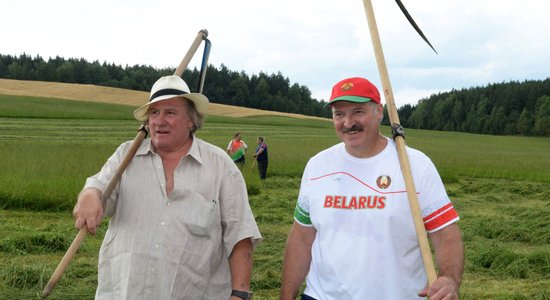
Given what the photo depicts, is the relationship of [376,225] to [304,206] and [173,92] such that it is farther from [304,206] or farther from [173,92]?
[173,92]

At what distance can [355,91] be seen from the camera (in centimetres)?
277

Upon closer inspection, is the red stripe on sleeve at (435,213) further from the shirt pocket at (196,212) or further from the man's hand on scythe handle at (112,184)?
the man's hand on scythe handle at (112,184)

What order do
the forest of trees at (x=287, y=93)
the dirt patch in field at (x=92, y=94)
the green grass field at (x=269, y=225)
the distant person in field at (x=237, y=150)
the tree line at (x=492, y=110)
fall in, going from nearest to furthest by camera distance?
1. the green grass field at (x=269, y=225)
2. the distant person in field at (x=237, y=150)
3. the dirt patch in field at (x=92, y=94)
4. the tree line at (x=492, y=110)
5. the forest of trees at (x=287, y=93)

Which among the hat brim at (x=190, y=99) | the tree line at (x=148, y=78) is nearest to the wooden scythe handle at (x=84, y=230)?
the hat brim at (x=190, y=99)

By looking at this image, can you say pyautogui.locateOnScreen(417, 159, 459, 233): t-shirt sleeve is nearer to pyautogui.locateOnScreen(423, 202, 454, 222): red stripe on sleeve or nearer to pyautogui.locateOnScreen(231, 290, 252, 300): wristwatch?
pyautogui.locateOnScreen(423, 202, 454, 222): red stripe on sleeve

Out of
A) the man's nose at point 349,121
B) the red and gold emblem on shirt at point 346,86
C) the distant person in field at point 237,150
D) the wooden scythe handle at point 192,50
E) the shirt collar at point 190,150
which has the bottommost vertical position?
the distant person in field at point 237,150

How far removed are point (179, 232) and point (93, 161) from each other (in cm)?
1254

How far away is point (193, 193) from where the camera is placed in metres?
2.85

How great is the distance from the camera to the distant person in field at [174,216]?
279 cm

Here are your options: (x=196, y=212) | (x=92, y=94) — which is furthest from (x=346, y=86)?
(x=92, y=94)

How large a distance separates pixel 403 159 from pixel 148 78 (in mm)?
79731

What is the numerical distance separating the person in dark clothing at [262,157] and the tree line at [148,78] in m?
59.6

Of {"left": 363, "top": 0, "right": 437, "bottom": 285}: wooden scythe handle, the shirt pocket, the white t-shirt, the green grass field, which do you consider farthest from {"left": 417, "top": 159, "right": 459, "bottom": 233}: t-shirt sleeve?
the green grass field

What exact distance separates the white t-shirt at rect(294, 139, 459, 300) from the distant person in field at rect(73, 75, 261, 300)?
16.4 inches
